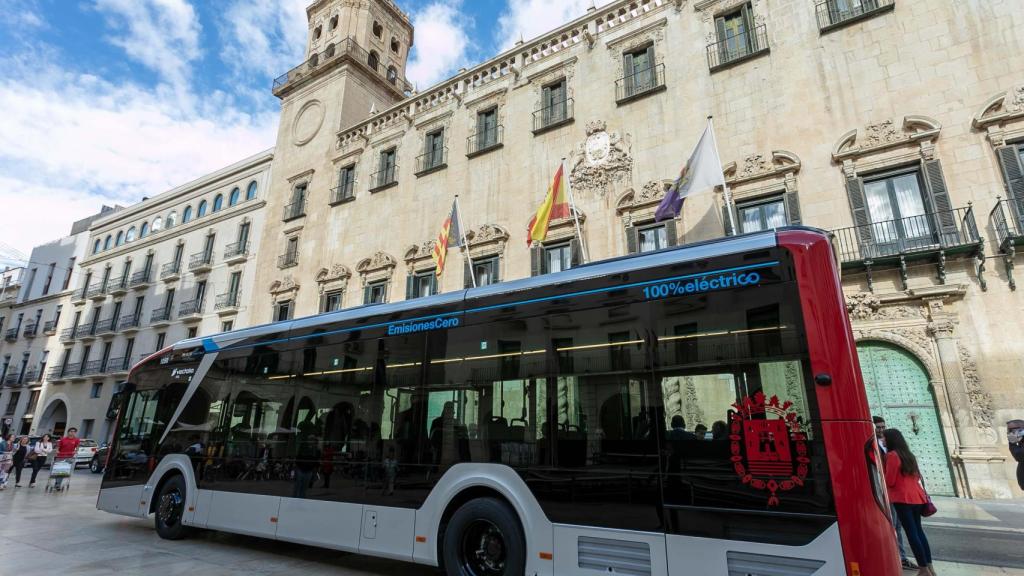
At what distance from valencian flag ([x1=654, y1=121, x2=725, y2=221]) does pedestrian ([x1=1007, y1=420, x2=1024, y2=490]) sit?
23.2 feet

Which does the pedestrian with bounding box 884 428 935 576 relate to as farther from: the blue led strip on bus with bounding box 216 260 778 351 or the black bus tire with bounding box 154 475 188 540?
the black bus tire with bounding box 154 475 188 540

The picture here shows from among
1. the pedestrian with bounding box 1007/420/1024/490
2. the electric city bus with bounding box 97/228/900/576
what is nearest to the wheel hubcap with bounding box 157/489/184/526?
the electric city bus with bounding box 97/228/900/576

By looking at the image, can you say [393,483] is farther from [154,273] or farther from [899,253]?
[154,273]

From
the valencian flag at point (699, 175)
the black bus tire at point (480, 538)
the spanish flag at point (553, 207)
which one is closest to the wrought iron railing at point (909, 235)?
the valencian flag at point (699, 175)

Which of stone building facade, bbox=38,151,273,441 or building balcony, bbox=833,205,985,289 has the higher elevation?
stone building facade, bbox=38,151,273,441

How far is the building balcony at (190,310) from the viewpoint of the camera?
90.9 feet

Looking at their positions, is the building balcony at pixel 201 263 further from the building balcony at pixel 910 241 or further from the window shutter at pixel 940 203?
the window shutter at pixel 940 203

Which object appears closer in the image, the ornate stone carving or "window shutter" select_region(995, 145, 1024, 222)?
"window shutter" select_region(995, 145, 1024, 222)

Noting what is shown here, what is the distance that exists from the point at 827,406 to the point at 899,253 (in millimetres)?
9697

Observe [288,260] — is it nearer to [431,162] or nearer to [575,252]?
[431,162]

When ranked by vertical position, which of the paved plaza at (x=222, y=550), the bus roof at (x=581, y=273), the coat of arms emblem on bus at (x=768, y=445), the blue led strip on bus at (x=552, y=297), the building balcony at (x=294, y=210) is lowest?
the paved plaza at (x=222, y=550)

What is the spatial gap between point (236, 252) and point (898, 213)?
94.2ft

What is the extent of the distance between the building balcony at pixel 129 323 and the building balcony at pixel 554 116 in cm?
2840

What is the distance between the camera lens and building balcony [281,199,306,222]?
2446 centimetres
